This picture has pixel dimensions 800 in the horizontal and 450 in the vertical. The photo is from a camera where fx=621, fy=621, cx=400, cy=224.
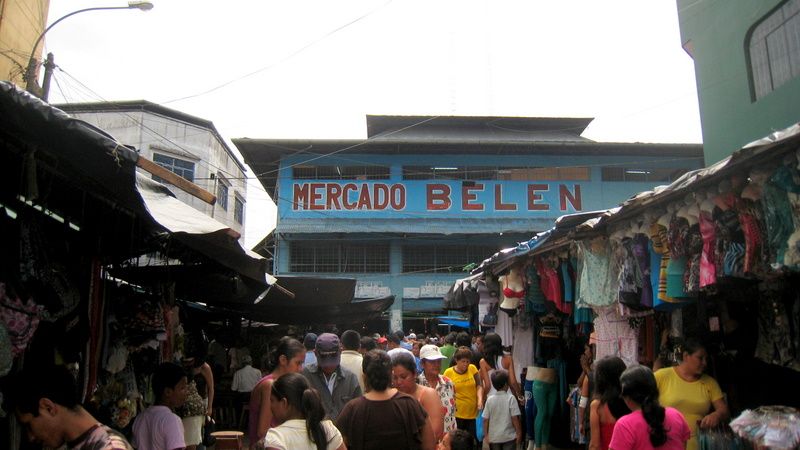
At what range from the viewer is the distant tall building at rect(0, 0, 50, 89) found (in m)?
9.93

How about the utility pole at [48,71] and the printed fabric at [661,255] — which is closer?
the printed fabric at [661,255]

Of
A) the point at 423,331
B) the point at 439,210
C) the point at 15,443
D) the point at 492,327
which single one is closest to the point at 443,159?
the point at 439,210

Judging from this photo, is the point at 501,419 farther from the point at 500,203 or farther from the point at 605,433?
the point at 500,203

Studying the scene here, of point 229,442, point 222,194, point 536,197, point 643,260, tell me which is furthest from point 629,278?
point 222,194

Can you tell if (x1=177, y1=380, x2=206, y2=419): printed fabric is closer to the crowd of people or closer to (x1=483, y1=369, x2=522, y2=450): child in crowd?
the crowd of people

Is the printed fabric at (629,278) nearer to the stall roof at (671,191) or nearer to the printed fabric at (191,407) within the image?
the stall roof at (671,191)

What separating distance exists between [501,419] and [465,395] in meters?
0.76

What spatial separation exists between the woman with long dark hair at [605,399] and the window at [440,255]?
18182 millimetres

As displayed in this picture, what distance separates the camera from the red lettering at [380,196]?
73.2ft

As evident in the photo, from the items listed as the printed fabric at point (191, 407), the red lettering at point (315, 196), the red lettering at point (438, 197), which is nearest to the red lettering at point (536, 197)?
the red lettering at point (438, 197)

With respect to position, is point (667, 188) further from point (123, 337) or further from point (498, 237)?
point (498, 237)

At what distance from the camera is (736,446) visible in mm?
4605

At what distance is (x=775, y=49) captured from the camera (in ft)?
31.4

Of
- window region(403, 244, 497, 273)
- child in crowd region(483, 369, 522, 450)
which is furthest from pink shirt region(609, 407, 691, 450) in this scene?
window region(403, 244, 497, 273)
